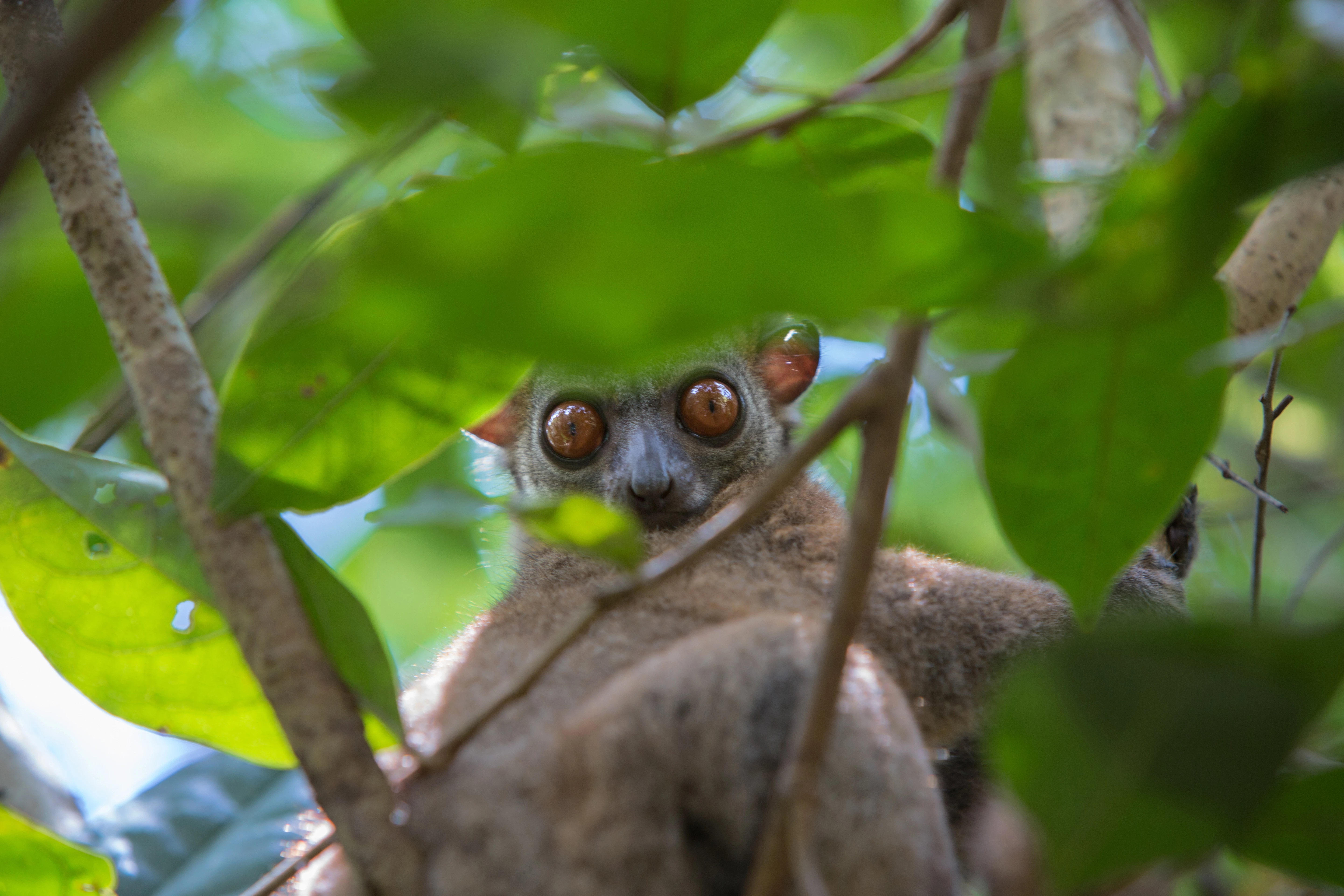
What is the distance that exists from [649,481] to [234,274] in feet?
4.96

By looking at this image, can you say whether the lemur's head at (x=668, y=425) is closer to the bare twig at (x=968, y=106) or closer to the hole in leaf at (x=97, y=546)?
the hole in leaf at (x=97, y=546)

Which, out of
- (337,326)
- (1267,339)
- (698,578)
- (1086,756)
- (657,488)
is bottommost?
(657,488)

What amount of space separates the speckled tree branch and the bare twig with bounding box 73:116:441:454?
82cm

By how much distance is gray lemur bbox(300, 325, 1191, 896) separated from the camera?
1962 mm

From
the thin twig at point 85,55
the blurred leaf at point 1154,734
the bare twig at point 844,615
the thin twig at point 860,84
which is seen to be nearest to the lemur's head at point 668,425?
the thin twig at point 860,84

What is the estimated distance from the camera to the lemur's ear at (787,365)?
449 cm

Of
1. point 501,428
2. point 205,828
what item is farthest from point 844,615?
point 501,428

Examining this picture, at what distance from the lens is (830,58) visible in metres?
5.34

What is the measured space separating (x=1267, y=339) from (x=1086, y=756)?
0.89m

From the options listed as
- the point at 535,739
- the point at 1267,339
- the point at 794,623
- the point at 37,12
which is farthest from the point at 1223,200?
the point at 37,12

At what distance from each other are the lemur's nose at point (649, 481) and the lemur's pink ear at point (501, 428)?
1.00 m

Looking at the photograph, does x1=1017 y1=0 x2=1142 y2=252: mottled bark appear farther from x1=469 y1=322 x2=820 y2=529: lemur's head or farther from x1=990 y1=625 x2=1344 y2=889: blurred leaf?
x1=990 y1=625 x2=1344 y2=889: blurred leaf

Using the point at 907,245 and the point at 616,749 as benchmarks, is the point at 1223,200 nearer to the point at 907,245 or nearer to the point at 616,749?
the point at 907,245

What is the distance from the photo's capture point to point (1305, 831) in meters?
1.78
